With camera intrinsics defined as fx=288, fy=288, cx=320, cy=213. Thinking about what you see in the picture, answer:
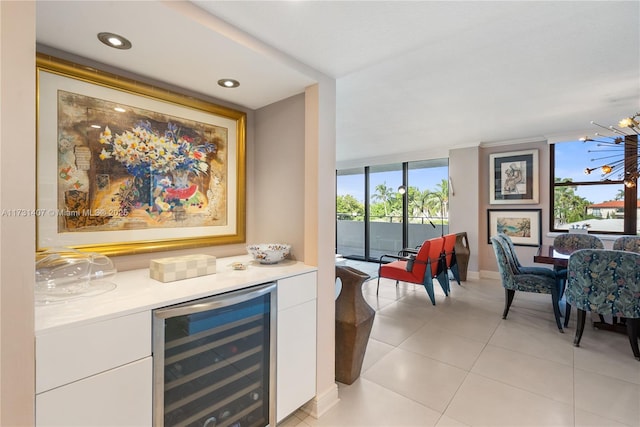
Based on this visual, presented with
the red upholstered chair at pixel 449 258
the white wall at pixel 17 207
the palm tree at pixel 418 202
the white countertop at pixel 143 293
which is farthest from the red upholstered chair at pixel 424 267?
the white wall at pixel 17 207

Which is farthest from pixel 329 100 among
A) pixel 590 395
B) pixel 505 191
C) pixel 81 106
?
pixel 505 191

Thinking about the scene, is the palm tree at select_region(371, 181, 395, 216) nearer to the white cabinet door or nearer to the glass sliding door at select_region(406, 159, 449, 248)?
the glass sliding door at select_region(406, 159, 449, 248)

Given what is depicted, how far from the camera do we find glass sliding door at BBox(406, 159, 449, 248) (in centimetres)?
597

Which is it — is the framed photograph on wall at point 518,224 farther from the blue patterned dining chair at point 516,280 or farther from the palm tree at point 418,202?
the blue patterned dining chair at point 516,280

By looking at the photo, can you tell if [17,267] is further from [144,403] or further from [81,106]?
[81,106]

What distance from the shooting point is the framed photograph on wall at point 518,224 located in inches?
189

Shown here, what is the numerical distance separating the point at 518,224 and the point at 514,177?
0.81 meters

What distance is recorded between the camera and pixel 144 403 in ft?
3.85

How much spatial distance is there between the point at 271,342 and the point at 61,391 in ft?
2.95

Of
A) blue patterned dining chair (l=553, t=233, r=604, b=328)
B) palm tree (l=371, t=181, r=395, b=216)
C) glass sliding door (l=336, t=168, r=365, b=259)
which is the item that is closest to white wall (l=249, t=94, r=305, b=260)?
blue patterned dining chair (l=553, t=233, r=604, b=328)

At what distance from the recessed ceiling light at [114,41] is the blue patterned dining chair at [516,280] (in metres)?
3.86

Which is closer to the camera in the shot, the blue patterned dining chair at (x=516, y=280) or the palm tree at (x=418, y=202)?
the blue patterned dining chair at (x=516, y=280)

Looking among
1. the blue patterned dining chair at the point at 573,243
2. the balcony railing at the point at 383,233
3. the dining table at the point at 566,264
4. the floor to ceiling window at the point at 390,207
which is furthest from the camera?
the balcony railing at the point at 383,233

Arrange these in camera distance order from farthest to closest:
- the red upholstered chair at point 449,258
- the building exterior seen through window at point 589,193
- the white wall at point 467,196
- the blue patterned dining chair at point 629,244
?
the white wall at point 467,196 < the red upholstered chair at point 449,258 < the building exterior seen through window at point 589,193 < the blue patterned dining chair at point 629,244
